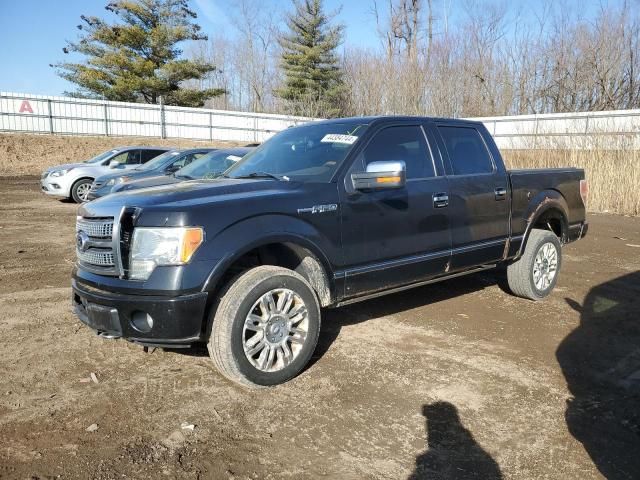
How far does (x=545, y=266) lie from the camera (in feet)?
19.8

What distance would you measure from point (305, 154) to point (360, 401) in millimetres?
2110

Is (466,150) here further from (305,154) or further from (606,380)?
(606,380)

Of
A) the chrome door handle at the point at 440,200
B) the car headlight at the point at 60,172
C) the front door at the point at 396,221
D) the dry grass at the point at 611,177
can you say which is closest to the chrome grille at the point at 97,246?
the front door at the point at 396,221

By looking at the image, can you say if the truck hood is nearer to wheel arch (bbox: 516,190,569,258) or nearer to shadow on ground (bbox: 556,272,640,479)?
shadow on ground (bbox: 556,272,640,479)

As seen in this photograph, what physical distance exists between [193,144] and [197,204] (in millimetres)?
27332

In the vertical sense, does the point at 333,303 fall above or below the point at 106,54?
below

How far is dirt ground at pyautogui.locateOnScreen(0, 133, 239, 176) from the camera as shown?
24.8 metres

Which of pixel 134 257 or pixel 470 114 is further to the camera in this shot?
pixel 470 114

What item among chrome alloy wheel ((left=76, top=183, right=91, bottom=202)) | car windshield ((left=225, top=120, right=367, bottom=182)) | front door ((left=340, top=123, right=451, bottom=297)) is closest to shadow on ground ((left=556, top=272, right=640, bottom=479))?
front door ((left=340, top=123, right=451, bottom=297))

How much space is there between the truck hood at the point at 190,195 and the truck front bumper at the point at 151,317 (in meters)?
0.58

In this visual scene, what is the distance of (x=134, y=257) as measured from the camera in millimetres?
3428

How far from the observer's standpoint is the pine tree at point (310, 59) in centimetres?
3969

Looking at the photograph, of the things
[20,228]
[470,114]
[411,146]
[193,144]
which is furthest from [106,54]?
[411,146]

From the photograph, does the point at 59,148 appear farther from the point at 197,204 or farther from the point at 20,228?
the point at 197,204
